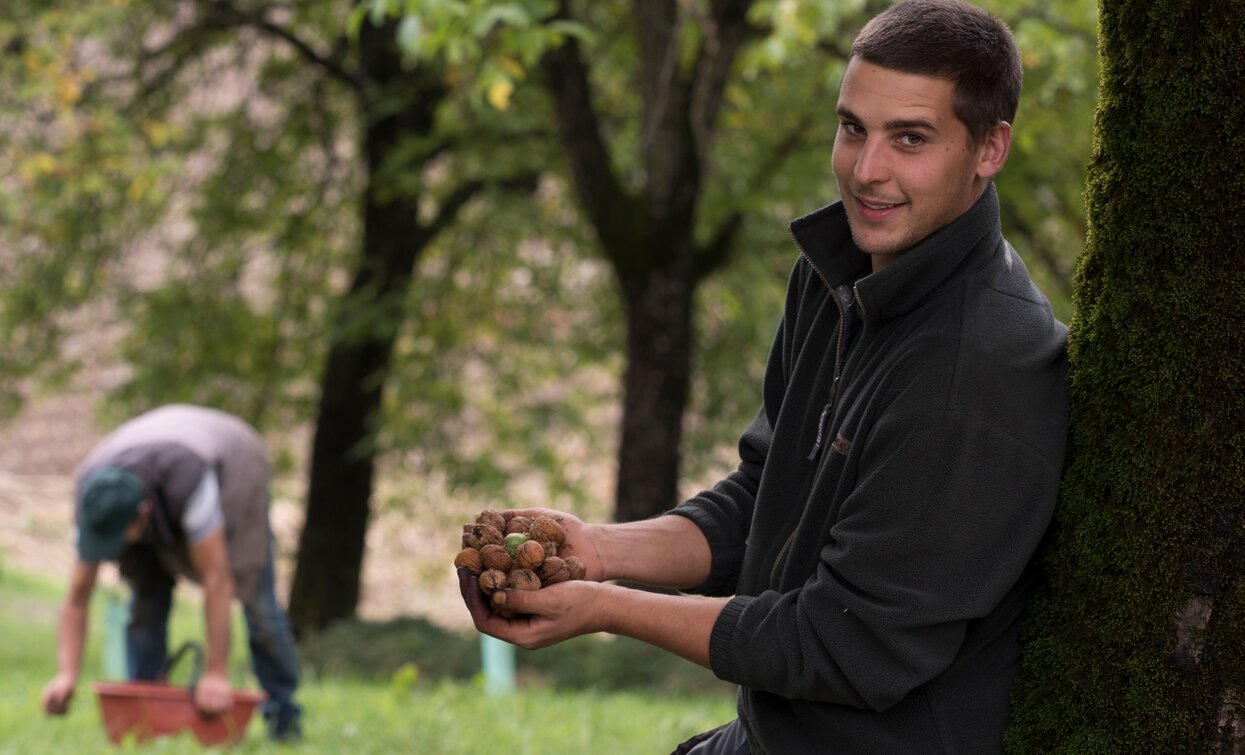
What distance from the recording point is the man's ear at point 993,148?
213 cm

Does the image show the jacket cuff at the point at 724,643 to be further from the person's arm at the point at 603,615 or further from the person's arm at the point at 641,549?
the person's arm at the point at 641,549

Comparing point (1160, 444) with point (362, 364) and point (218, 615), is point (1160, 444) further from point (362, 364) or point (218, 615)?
point (362, 364)

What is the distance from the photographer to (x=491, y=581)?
2.14 metres

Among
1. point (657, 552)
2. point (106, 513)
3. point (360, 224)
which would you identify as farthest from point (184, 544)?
point (360, 224)

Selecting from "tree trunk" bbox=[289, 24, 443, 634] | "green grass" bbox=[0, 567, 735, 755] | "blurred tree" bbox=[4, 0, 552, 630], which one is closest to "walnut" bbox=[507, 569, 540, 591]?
"green grass" bbox=[0, 567, 735, 755]

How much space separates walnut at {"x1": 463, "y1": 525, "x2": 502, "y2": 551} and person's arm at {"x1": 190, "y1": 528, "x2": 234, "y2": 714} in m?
4.20

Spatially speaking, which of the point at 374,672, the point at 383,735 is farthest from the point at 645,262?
the point at 383,735

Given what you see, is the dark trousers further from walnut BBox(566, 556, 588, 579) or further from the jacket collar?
the jacket collar

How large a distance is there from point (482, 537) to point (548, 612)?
0.17m

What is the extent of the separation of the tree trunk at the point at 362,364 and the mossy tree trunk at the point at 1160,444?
9966 millimetres

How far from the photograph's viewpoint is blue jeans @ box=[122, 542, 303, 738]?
6879 millimetres

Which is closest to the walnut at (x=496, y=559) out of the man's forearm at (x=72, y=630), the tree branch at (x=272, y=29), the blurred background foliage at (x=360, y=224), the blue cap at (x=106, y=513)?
the blue cap at (x=106, y=513)

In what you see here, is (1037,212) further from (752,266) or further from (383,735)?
(383,735)

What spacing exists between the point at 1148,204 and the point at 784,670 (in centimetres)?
79
